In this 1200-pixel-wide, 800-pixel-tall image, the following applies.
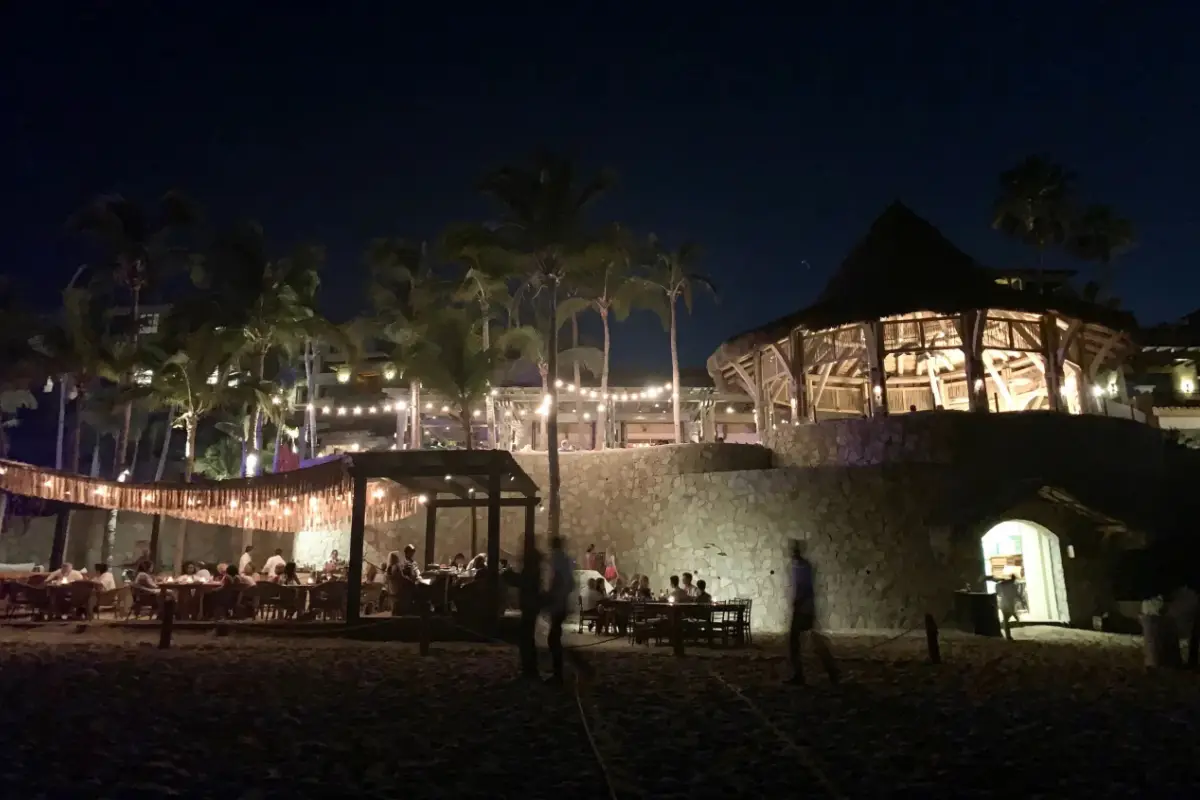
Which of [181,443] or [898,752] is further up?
[181,443]

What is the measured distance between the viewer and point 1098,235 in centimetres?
3888

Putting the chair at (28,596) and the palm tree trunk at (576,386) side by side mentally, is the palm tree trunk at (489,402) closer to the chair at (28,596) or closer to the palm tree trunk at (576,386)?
the palm tree trunk at (576,386)

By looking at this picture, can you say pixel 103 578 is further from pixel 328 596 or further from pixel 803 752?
pixel 803 752

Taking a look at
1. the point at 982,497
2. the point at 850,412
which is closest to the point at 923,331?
the point at 850,412

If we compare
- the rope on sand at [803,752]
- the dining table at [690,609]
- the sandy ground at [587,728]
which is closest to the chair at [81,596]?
the sandy ground at [587,728]

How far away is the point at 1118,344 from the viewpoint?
75.2 ft

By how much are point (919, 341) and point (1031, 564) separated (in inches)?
358

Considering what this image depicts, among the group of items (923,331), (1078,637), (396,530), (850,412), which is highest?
(923,331)

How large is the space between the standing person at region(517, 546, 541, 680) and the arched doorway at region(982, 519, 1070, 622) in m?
12.6

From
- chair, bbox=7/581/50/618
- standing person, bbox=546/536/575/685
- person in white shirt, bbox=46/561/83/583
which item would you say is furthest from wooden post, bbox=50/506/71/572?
standing person, bbox=546/536/575/685

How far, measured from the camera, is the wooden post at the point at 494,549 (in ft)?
47.3

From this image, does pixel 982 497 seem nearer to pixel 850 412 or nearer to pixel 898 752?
pixel 850 412

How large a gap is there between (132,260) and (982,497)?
114 feet

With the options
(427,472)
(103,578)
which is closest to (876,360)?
(427,472)
